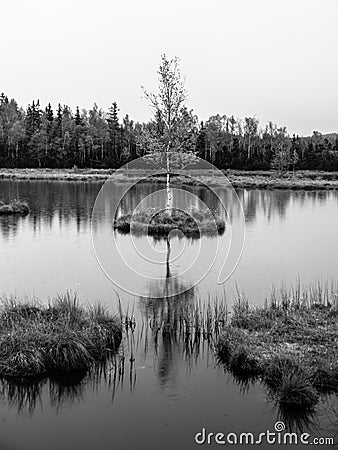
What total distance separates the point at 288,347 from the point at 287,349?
4.3 inches

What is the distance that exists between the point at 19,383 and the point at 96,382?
1231mm

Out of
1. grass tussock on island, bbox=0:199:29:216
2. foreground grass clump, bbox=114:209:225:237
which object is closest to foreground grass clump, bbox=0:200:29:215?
grass tussock on island, bbox=0:199:29:216

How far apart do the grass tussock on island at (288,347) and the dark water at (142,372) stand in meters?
0.31

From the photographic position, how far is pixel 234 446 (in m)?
6.94

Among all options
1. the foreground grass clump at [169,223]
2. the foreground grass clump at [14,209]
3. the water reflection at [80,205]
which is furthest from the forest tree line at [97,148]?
the foreground grass clump at [169,223]

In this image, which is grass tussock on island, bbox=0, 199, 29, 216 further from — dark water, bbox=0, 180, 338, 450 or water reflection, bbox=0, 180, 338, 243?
dark water, bbox=0, 180, 338, 450

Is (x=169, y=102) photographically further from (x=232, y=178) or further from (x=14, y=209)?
(x=232, y=178)

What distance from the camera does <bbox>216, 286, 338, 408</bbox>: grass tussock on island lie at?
7.95m

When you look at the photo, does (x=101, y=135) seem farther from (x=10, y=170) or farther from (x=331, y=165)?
(x=331, y=165)

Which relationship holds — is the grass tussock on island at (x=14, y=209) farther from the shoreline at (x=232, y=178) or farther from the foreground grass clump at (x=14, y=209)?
the shoreline at (x=232, y=178)

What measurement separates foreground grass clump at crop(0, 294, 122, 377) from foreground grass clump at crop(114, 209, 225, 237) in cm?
1322

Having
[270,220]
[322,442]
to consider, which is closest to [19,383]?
[322,442]

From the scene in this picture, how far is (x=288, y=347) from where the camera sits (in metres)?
9.29

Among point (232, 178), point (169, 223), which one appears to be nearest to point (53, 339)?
point (169, 223)
